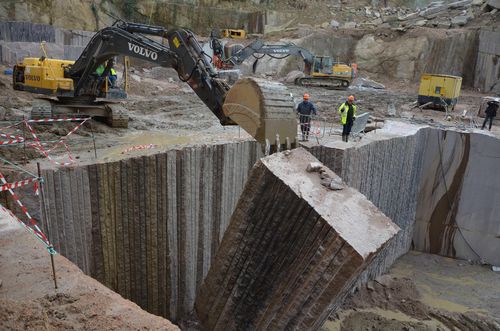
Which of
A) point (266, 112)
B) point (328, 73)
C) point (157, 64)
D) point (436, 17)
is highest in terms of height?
point (436, 17)

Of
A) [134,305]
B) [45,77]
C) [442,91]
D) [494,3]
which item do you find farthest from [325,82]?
[134,305]

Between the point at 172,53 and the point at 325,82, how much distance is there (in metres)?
15.1

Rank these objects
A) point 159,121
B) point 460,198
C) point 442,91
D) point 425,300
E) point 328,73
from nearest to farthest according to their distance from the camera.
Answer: point 425,300 < point 159,121 < point 460,198 < point 442,91 < point 328,73

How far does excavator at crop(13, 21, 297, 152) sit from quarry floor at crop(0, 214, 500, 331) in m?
2.92

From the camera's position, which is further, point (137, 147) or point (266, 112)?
point (137, 147)

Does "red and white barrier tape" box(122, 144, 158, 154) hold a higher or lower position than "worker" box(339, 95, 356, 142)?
lower

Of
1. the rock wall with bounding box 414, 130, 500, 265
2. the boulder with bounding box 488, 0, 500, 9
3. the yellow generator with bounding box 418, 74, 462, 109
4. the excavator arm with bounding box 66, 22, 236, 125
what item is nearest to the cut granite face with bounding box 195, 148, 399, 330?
the excavator arm with bounding box 66, 22, 236, 125

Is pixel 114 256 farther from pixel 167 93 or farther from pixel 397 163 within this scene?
pixel 167 93

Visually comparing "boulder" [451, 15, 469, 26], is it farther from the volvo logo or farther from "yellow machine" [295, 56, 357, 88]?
the volvo logo

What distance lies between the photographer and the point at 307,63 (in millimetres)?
21500

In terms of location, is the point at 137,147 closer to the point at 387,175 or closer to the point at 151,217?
the point at 151,217

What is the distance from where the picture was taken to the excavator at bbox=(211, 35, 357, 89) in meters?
20.4

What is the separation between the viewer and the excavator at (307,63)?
20.4 meters

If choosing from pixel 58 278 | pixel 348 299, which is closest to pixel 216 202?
pixel 348 299
